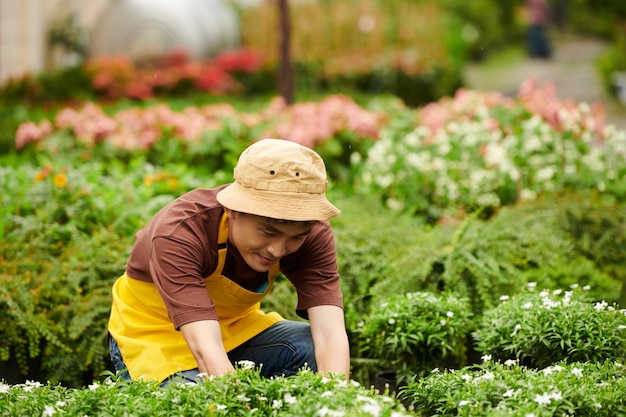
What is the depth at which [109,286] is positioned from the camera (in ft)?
16.1

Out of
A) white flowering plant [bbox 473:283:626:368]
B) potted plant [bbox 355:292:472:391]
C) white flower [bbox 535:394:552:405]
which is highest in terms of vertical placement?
white flower [bbox 535:394:552:405]

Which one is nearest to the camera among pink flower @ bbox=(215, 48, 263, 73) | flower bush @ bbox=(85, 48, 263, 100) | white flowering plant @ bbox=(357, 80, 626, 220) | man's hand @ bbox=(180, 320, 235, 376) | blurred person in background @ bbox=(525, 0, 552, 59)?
man's hand @ bbox=(180, 320, 235, 376)

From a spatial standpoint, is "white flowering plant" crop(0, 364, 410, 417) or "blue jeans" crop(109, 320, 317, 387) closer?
"white flowering plant" crop(0, 364, 410, 417)

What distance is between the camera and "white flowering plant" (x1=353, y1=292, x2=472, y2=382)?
4145 millimetres

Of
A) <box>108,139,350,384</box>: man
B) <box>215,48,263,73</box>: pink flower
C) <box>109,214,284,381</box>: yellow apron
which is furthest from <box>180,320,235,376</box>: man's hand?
<box>215,48,263,73</box>: pink flower

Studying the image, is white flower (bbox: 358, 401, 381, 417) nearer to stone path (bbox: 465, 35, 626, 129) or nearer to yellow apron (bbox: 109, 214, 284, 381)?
yellow apron (bbox: 109, 214, 284, 381)

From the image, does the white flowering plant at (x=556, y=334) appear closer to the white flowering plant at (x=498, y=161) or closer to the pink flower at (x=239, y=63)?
the white flowering plant at (x=498, y=161)

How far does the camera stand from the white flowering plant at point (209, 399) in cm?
279

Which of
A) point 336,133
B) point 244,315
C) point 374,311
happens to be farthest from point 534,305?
point 336,133

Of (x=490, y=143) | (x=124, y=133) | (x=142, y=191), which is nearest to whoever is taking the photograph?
(x=142, y=191)

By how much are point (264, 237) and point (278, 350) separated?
666mm

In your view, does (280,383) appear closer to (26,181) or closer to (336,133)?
(26,181)

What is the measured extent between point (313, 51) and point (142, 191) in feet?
38.9

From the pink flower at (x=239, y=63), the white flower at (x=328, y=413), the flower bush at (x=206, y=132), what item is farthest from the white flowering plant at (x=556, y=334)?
the pink flower at (x=239, y=63)
